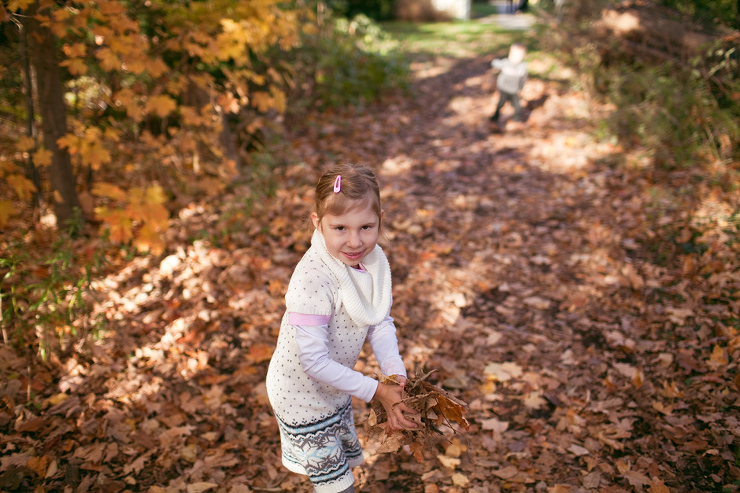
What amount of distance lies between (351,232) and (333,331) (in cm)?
47

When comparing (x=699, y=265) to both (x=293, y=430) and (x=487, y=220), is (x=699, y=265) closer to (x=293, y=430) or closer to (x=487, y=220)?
(x=487, y=220)

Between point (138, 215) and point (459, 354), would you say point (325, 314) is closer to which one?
point (459, 354)

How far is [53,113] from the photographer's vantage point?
4281 millimetres

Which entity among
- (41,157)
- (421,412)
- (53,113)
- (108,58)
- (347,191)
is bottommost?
(421,412)

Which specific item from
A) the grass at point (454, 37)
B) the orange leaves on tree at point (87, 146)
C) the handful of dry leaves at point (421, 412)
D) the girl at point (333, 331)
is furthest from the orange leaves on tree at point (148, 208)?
the grass at point (454, 37)

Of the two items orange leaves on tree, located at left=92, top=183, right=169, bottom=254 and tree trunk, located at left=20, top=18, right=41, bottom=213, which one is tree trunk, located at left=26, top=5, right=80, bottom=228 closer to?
tree trunk, located at left=20, top=18, right=41, bottom=213

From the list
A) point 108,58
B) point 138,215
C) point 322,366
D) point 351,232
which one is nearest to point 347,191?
point 351,232

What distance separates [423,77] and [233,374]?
33.9ft

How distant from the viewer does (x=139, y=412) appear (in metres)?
3.27

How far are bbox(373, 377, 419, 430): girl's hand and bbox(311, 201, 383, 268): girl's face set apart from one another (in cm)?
56

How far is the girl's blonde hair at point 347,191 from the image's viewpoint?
6.23 ft

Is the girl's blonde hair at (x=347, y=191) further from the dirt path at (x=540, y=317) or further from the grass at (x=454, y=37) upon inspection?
the grass at (x=454, y=37)

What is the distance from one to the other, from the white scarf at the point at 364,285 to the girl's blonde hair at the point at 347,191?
170 millimetres

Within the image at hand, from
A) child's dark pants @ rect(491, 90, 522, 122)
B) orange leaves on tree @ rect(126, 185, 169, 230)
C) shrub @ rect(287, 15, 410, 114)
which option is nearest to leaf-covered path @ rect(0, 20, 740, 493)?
orange leaves on tree @ rect(126, 185, 169, 230)
